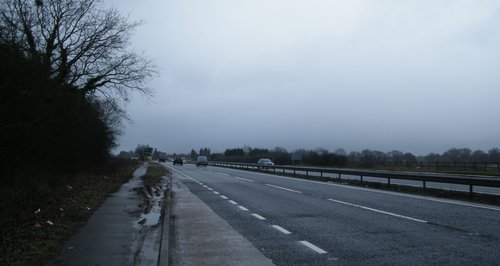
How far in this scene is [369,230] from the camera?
1072cm

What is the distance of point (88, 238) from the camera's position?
9.60 metres

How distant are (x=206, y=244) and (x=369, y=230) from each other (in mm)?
3650

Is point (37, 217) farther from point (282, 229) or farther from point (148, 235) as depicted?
point (282, 229)

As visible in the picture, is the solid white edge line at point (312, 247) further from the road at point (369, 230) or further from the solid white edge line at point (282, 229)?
the solid white edge line at point (282, 229)

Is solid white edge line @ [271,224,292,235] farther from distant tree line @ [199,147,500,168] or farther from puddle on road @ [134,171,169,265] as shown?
distant tree line @ [199,147,500,168]

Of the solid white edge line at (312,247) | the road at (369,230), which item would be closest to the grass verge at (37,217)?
the road at (369,230)

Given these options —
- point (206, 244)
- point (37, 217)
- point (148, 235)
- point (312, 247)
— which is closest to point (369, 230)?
point (312, 247)

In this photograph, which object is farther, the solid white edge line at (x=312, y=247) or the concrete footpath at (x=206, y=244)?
the solid white edge line at (x=312, y=247)

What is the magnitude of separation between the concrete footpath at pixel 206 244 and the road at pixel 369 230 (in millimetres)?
283

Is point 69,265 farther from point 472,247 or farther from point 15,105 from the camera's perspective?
point 15,105

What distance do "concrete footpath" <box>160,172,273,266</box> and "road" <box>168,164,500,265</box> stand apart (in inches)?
11.1

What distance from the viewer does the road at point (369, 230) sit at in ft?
26.0

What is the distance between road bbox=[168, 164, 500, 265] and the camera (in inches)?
312

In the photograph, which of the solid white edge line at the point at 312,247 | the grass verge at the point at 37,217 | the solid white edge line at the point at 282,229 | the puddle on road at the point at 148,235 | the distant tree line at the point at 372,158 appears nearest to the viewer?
the puddle on road at the point at 148,235
